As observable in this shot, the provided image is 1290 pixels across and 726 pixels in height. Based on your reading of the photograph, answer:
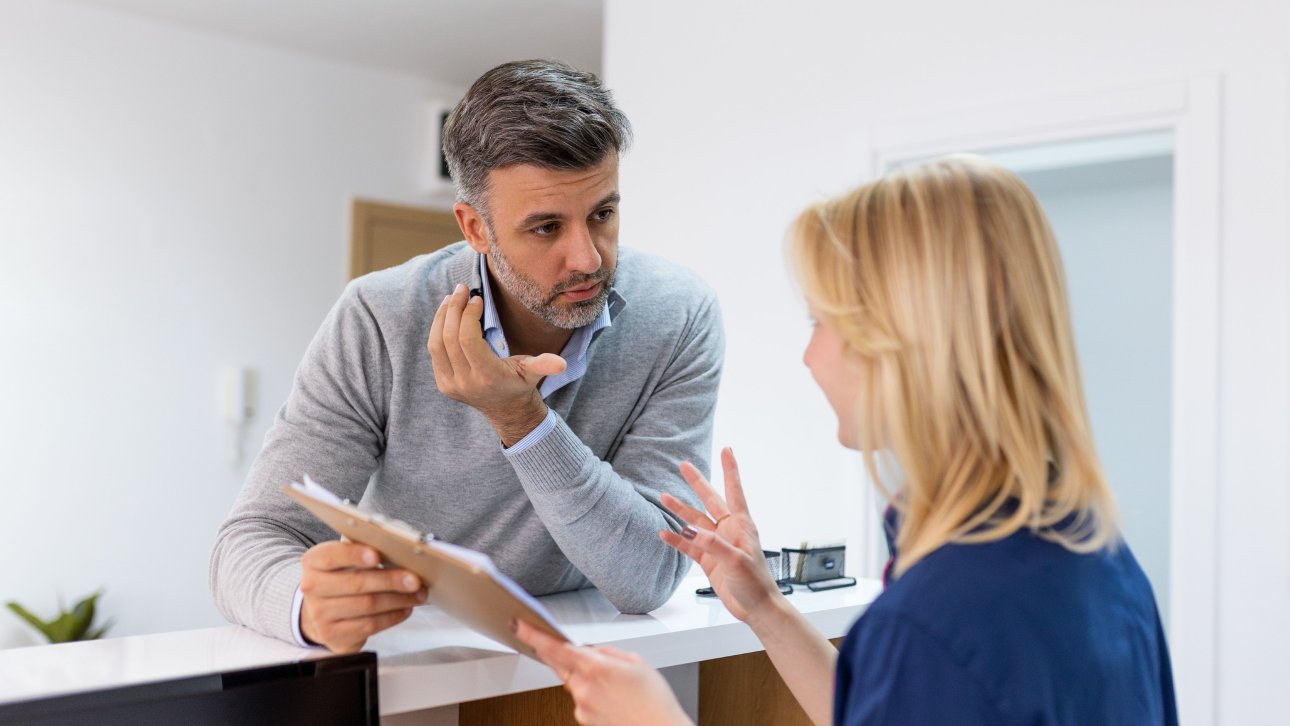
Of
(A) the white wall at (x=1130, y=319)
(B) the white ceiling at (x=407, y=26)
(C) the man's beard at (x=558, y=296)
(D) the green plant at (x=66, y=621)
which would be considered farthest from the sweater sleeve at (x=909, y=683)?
(D) the green plant at (x=66, y=621)

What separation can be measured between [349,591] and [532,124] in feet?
2.30

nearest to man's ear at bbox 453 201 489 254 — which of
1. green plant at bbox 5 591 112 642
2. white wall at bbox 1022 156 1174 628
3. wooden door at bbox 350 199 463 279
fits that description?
white wall at bbox 1022 156 1174 628

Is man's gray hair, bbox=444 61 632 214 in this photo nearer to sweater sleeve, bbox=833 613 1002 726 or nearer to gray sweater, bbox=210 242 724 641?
gray sweater, bbox=210 242 724 641

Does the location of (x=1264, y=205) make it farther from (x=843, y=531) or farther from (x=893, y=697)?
(x=893, y=697)

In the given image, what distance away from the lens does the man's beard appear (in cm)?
147

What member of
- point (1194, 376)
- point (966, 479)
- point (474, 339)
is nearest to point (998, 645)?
point (966, 479)

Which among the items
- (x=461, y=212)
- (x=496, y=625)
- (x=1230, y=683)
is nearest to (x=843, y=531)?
(x=1230, y=683)

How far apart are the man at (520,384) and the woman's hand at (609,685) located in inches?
12.7

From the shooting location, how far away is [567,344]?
1.55m

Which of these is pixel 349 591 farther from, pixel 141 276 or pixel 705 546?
pixel 141 276

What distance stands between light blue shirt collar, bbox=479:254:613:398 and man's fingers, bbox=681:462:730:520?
25cm

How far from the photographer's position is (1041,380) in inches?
35.9

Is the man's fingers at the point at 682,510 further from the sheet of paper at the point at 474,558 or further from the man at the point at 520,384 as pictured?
the sheet of paper at the point at 474,558

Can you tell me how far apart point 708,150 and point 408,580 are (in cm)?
260
